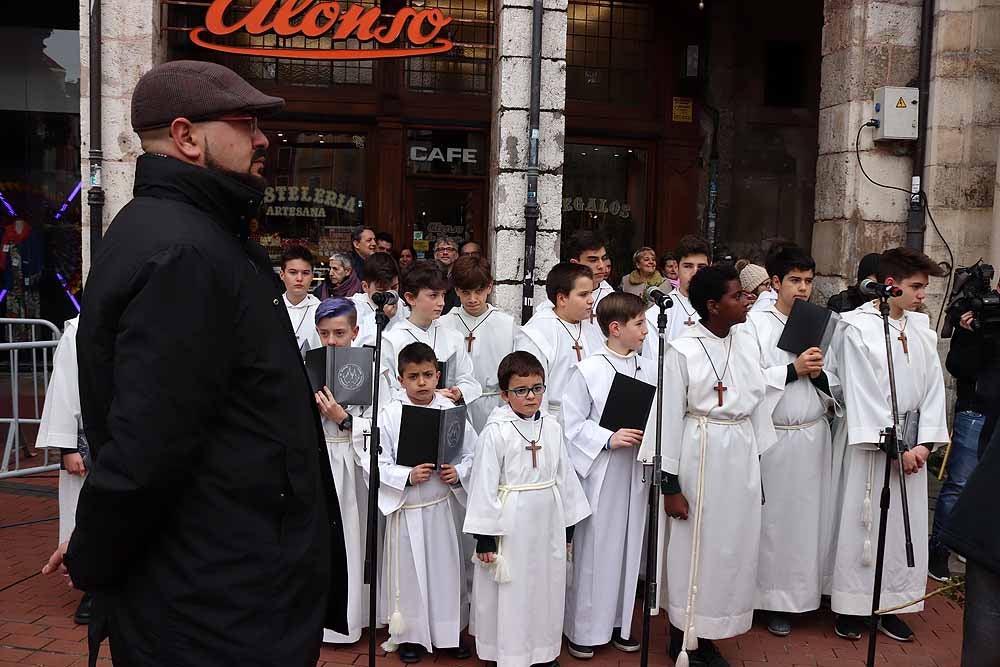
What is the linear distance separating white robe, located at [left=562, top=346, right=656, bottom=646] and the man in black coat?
3112 mm

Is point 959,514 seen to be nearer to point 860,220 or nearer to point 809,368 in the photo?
point 809,368

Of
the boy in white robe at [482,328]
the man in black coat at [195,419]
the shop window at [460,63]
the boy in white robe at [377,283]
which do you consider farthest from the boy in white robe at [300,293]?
the shop window at [460,63]

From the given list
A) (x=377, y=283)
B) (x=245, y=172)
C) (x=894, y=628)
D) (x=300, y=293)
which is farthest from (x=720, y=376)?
(x=245, y=172)

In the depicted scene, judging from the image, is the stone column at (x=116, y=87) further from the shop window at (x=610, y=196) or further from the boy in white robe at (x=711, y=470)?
the boy in white robe at (x=711, y=470)

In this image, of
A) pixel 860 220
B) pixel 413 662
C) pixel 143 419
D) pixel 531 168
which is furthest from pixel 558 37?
pixel 143 419

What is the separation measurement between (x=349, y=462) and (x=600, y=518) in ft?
4.75

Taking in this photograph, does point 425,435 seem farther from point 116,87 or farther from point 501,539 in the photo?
point 116,87

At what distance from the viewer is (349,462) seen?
5.41 meters

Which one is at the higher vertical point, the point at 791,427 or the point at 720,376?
the point at 720,376

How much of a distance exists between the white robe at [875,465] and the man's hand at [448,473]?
2.34 meters

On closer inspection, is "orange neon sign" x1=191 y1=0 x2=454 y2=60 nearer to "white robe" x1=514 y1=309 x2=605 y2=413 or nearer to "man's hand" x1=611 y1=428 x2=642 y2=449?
"white robe" x1=514 y1=309 x2=605 y2=413

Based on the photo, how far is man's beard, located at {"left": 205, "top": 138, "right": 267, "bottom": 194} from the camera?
234 centimetres

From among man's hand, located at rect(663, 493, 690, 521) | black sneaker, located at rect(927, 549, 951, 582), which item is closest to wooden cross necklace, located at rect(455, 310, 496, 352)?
man's hand, located at rect(663, 493, 690, 521)

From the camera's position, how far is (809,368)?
18.2 ft
